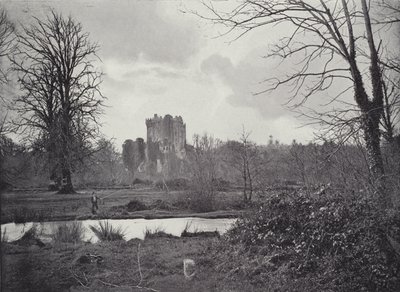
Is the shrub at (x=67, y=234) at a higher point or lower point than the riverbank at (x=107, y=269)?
higher

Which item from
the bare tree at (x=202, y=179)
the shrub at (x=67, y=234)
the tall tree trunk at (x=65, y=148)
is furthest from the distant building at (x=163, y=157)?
the shrub at (x=67, y=234)

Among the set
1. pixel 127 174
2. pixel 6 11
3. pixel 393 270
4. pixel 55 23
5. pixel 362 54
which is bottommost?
pixel 393 270

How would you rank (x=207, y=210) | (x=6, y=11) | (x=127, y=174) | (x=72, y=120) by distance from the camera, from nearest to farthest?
(x=6, y=11)
(x=72, y=120)
(x=207, y=210)
(x=127, y=174)

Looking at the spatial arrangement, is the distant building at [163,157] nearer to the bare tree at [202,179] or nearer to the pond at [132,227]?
the bare tree at [202,179]

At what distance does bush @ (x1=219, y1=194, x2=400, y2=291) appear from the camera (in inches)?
309

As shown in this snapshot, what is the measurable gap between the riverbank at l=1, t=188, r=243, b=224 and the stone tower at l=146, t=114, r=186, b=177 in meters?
2.91

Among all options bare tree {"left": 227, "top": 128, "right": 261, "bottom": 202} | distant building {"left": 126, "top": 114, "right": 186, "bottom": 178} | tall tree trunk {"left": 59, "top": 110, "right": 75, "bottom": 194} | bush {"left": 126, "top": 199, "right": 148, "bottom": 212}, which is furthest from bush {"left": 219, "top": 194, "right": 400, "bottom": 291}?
bare tree {"left": 227, "top": 128, "right": 261, "bottom": 202}

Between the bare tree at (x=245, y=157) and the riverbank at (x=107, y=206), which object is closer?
the riverbank at (x=107, y=206)

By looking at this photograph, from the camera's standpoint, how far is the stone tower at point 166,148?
64.9 ft

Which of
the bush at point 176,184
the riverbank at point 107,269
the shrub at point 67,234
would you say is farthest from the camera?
the bush at point 176,184

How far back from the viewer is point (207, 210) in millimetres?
28812

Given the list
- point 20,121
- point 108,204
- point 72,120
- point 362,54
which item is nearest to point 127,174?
point 108,204

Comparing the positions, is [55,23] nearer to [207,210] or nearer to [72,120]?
[72,120]

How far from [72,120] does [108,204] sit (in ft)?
41.7
